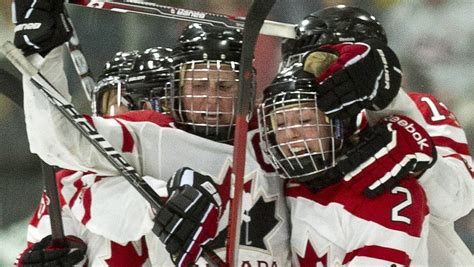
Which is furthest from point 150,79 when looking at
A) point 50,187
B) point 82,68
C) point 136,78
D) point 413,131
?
point 413,131

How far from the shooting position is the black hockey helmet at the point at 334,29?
187 centimetres

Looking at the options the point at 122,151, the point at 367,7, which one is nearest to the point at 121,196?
the point at 122,151

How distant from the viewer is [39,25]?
1.61m

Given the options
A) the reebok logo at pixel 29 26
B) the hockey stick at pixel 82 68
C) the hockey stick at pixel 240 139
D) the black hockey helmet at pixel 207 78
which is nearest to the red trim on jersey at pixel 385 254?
the hockey stick at pixel 240 139

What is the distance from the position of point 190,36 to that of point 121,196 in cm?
36

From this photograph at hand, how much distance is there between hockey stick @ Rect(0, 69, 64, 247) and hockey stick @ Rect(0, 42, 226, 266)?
0.53 feet

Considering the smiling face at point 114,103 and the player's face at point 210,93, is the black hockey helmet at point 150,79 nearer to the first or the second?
the smiling face at point 114,103

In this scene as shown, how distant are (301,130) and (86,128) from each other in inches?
15.4

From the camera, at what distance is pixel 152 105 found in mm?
2174

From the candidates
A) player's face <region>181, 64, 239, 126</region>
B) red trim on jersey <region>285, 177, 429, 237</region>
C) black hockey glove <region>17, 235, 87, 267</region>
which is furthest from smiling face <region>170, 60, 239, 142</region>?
black hockey glove <region>17, 235, 87, 267</region>

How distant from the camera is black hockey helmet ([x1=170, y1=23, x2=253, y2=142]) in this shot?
1.84m

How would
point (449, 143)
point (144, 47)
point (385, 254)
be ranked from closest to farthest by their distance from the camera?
point (385, 254) < point (449, 143) < point (144, 47)

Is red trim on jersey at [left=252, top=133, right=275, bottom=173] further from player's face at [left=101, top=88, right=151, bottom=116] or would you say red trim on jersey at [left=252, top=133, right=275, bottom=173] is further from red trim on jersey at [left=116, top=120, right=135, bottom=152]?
player's face at [left=101, top=88, right=151, bottom=116]

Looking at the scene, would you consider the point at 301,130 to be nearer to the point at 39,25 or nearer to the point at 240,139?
the point at 240,139
